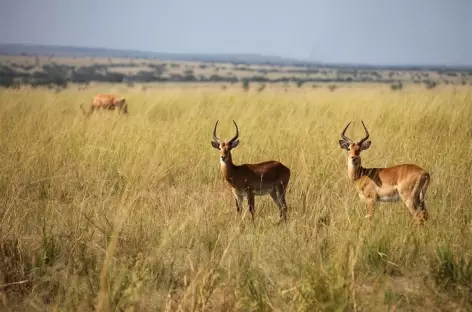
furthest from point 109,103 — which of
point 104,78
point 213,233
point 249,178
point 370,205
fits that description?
point 104,78

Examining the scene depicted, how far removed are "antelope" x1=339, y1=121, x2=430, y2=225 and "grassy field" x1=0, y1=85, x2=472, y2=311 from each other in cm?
11

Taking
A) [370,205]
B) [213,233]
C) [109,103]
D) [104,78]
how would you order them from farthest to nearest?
[104,78] → [109,103] → [370,205] → [213,233]

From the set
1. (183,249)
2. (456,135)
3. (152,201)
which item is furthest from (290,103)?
(183,249)

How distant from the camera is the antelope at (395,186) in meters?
5.31

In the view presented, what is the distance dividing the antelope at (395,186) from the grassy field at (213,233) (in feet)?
0.37

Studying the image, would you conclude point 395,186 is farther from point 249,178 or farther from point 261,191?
point 249,178

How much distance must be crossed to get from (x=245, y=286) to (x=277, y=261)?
0.57m

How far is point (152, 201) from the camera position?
19.8 feet

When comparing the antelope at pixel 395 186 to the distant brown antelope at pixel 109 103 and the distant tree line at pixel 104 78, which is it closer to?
the distant brown antelope at pixel 109 103

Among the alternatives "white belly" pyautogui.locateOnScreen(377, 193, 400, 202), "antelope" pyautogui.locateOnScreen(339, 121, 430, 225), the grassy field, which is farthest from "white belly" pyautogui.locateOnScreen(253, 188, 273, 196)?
"white belly" pyautogui.locateOnScreen(377, 193, 400, 202)

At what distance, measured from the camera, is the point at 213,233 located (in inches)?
190

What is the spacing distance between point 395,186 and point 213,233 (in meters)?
1.81

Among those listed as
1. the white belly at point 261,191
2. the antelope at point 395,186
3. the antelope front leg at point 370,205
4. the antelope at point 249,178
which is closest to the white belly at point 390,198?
the antelope at point 395,186

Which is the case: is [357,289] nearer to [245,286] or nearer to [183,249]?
[245,286]
